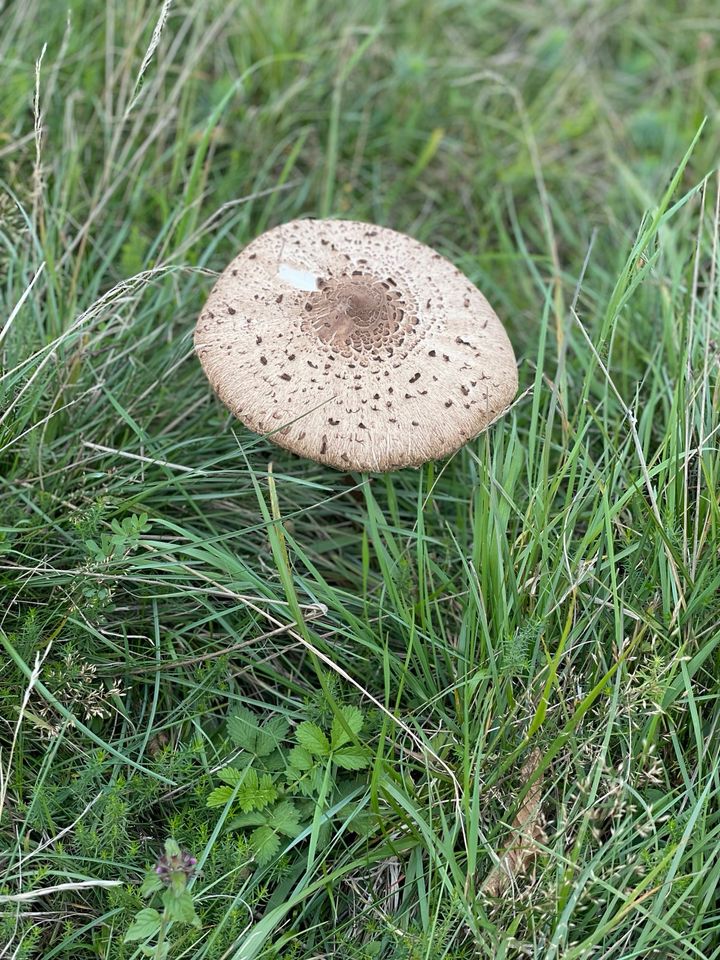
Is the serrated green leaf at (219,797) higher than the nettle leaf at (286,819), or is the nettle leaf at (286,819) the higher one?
the serrated green leaf at (219,797)

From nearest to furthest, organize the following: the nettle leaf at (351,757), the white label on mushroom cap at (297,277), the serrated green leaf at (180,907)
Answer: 1. the serrated green leaf at (180,907)
2. the nettle leaf at (351,757)
3. the white label on mushroom cap at (297,277)

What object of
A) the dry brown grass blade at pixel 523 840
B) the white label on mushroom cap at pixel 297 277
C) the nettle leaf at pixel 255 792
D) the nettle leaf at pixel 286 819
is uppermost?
the white label on mushroom cap at pixel 297 277

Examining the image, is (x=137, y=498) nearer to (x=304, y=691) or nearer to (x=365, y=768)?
(x=304, y=691)

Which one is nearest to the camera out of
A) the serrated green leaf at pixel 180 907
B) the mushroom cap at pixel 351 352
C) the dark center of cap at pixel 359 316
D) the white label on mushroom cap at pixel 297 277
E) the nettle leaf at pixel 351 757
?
the serrated green leaf at pixel 180 907

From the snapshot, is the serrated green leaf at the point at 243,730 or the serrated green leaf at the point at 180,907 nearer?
the serrated green leaf at the point at 180,907

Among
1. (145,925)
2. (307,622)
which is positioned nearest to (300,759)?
(307,622)

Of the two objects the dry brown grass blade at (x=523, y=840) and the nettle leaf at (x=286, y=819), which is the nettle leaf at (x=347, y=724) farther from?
the dry brown grass blade at (x=523, y=840)

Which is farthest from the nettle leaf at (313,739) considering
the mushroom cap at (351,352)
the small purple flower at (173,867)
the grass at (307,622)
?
the mushroom cap at (351,352)
